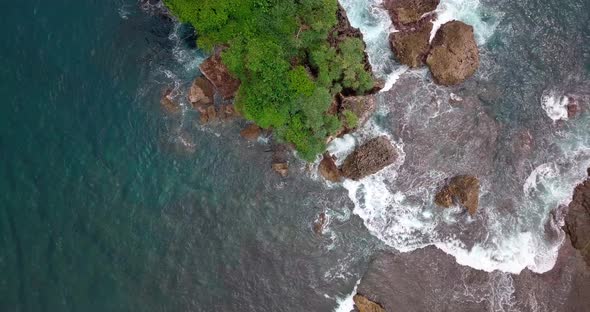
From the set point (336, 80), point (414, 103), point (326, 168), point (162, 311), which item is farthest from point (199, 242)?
point (414, 103)

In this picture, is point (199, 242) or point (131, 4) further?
point (131, 4)

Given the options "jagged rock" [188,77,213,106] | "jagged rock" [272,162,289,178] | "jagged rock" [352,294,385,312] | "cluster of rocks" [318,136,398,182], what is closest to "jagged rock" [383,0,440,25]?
"cluster of rocks" [318,136,398,182]

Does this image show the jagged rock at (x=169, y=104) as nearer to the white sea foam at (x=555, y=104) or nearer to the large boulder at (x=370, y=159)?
the large boulder at (x=370, y=159)

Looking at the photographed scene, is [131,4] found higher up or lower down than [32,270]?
higher up

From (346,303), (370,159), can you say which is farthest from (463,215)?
(346,303)

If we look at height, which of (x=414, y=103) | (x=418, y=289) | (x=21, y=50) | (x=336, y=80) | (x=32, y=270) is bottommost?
(x=418, y=289)

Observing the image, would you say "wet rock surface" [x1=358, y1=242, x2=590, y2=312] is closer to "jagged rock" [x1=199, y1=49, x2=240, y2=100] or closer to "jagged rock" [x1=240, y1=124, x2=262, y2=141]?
"jagged rock" [x1=240, y1=124, x2=262, y2=141]

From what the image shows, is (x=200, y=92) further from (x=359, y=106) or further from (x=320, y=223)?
(x=320, y=223)

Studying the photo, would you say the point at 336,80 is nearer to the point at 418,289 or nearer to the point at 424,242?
the point at 424,242
